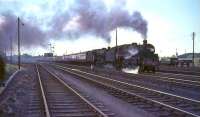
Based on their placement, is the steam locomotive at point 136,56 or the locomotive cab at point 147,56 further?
the steam locomotive at point 136,56

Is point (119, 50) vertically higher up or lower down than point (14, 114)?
higher up

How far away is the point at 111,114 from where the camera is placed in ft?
42.1

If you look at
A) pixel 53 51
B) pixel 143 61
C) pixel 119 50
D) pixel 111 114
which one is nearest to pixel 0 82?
pixel 111 114

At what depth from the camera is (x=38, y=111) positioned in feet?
45.3

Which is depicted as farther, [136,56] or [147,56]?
[136,56]

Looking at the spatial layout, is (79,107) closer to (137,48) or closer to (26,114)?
(26,114)

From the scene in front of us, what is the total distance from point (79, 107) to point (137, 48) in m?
27.7

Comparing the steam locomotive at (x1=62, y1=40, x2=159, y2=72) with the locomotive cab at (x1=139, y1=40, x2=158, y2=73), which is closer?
the locomotive cab at (x1=139, y1=40, x2=158, y2=73)

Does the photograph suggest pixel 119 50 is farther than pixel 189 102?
Yes

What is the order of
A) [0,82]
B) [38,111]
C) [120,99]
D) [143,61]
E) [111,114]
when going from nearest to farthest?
[111,114] < [38,111] < [120,99] < [0,82] < [143,61]

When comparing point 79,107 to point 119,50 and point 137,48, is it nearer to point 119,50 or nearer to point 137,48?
point 137,48

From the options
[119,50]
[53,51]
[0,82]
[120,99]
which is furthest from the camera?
[53,51]

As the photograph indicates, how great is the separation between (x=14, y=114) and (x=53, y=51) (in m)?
166

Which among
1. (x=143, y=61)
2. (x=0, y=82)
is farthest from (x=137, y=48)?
(x=0, y=82)
